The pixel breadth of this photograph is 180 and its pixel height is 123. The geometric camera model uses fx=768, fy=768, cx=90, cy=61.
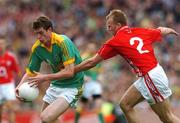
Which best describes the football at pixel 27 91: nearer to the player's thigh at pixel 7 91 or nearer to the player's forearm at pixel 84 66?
the player's forearm at pixel 84 66

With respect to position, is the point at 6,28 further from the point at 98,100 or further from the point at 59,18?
the point at 98,100

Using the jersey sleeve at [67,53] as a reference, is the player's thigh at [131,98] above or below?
below

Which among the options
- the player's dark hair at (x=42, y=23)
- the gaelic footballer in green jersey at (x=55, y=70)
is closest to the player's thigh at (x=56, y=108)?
the gaelic footballer in green jersey at (x=55, y=70)

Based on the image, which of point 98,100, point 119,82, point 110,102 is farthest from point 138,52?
point 119,82

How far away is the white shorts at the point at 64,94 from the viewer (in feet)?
37.9

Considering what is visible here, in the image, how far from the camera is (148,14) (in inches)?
927

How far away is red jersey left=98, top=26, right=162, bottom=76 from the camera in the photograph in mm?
11422

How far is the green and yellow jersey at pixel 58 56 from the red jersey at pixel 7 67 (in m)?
5.11

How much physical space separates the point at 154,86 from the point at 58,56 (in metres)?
1.50

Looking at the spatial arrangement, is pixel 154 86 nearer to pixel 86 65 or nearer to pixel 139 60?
pixel 139 60

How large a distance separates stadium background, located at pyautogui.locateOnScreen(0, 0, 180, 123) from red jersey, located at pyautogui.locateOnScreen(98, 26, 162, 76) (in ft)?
24.7

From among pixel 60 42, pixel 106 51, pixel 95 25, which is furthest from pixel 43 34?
pixel 95 25

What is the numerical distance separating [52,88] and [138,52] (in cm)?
145

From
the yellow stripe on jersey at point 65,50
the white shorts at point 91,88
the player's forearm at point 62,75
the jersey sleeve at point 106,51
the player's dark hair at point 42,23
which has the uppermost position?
the player's dark hair at point 42,23
